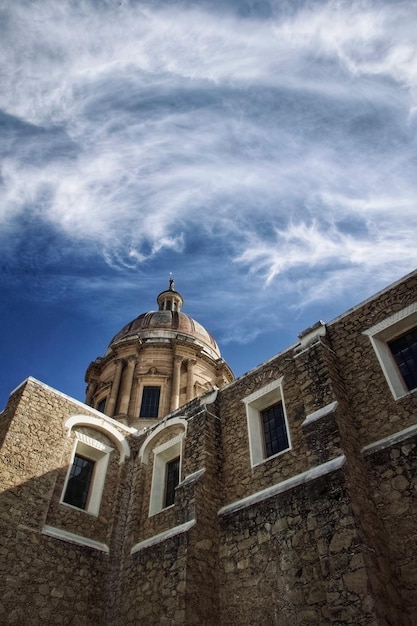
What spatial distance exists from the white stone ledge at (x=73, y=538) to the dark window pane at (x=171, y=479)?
2.19 m

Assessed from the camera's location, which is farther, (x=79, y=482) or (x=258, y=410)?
(x=79, y=482)

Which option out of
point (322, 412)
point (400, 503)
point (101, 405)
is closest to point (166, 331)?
point (101, 405)

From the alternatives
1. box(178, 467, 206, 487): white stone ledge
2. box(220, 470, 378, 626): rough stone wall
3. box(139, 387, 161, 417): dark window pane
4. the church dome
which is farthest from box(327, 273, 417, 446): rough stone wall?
the church dome

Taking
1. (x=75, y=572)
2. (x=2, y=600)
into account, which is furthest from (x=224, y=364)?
(x=2, y=600)

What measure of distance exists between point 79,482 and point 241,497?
18.2ft

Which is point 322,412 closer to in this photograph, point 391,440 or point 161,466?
point 391,440

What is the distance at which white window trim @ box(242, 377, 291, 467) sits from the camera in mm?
11555

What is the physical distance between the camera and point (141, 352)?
25.5m

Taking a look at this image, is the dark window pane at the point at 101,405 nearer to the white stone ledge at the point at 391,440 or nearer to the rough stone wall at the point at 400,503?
the white stone ledge at the point at 391,440

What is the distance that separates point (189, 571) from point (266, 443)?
11.9 ft

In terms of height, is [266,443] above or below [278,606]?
above

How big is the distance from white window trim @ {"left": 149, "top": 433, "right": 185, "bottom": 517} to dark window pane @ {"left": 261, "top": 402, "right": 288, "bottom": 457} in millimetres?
3127

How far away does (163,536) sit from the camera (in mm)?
11344

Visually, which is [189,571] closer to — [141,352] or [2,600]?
[2,600]
